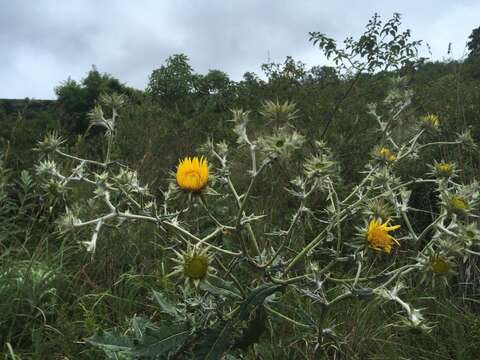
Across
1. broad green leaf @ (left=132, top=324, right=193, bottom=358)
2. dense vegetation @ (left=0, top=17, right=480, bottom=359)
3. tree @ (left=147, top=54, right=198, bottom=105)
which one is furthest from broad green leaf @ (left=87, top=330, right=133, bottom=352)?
tree @ (left=147, top=54, right=198, bottom=105)

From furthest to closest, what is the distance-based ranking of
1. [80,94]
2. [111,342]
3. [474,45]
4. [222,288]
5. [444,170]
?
[474,45] → [80,94] → [444,170] → [111,342] → [222,288]

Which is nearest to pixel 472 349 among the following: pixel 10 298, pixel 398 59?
pixel 10 298

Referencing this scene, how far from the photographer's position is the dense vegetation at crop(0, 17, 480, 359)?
1.79m

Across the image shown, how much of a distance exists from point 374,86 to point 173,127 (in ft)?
7.86

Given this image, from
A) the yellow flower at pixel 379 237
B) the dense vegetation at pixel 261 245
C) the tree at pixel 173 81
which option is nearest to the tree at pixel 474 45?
the dense vegetation at pixel 261 245

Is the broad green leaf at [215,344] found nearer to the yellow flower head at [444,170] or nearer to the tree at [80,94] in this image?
the yellow flower head at [444,170]

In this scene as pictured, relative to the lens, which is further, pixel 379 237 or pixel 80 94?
pixel 80 94

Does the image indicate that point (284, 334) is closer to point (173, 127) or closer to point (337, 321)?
point (337, 321)

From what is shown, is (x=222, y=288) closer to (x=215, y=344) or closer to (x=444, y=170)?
(x=215, y=344)

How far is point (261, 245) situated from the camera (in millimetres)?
3223

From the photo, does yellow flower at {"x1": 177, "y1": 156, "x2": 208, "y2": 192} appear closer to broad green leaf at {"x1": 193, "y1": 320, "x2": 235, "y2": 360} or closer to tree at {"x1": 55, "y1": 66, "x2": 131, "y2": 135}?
broad green leaf at {"x1": 193, "y1": 320, "x2": 235, "y2": 360}

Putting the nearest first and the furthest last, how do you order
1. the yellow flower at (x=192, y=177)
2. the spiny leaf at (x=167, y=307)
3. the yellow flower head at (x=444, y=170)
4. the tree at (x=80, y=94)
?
the yellow flower at (x=192, y=177), the spiny leaf at (x=167, y=307), the yellow flower head at (x=444, y=170), the tree at (x=80, y=94)

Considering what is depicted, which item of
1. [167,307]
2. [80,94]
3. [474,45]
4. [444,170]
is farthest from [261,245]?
[474,45]

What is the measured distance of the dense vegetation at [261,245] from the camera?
1785mm
